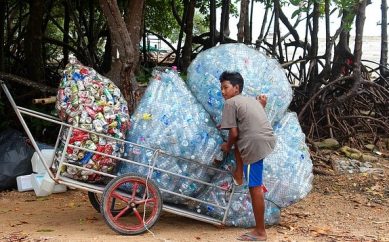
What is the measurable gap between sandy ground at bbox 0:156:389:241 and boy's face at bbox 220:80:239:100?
1.08m

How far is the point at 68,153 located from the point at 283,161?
64.1 inches

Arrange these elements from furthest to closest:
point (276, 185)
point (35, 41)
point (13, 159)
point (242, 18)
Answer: point (35, 41) < point (242, 18) < point (13, 159) < point (276, 185)

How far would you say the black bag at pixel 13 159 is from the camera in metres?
6.30

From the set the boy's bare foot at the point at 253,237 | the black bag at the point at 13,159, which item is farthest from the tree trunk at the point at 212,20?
the boy's bare foot at the point at 253,237

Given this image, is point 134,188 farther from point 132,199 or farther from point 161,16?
point 161,16

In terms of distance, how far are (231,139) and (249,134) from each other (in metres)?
0.13

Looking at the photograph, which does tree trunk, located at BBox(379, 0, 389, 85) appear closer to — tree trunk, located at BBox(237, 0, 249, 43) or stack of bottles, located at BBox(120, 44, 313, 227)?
tree trunk, located at BBox(237, 0, 249, 43)

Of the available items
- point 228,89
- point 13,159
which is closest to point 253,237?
point 228,89

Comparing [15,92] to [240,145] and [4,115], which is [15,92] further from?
[240,145]

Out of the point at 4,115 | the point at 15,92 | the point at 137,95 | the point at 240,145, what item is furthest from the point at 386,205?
the point at 15,92

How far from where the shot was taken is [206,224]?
4.83 metres

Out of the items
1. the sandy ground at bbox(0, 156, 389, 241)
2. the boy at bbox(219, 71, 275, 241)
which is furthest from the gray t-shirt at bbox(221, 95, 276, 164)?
the sandy ground at bbox(0, 156, 389, 241)

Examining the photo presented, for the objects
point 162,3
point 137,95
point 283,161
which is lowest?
point 283,161

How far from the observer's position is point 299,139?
15.5 ft
